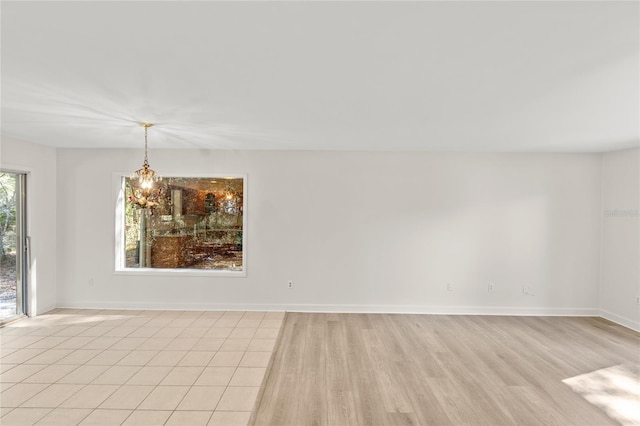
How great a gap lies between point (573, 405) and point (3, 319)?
22.0 feet

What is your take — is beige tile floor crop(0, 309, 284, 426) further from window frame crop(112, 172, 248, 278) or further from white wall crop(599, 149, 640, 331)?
white wall crop(599, 149, 640, 331)

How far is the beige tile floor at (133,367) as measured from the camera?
2.58 metres

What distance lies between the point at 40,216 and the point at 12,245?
512mm

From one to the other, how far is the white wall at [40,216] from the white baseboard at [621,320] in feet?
27.8

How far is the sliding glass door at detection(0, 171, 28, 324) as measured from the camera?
14.9 feet

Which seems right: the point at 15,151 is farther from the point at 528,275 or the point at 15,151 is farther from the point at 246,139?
the point at 528,275

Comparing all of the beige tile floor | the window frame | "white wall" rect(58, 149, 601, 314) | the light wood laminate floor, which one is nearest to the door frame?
the beige tile floor

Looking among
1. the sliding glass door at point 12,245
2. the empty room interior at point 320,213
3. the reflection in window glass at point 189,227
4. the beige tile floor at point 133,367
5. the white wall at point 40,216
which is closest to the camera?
the empty room interior at point 320,213

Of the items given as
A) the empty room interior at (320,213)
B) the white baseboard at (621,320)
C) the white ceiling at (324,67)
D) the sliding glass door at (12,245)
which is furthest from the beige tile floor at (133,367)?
the white baseboard at (621,320)

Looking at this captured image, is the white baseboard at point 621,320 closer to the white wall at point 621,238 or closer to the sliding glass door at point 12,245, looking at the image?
the white wall at point 621,238

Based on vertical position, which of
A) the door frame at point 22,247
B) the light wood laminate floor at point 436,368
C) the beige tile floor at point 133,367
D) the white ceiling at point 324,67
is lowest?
the light wood laminate floor at point 436,368

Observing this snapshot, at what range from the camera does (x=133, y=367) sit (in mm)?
3303

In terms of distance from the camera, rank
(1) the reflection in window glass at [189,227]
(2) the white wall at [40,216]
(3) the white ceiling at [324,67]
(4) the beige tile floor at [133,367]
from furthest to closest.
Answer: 1. (1) the reflection in window glass at [189,227]
2. (2) the white wall at [40,216]
3. (4) the beige tile floor at [133,367]
4. (3) the white ceiling at [324,67]

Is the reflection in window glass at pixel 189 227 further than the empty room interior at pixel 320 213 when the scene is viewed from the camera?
Yes
